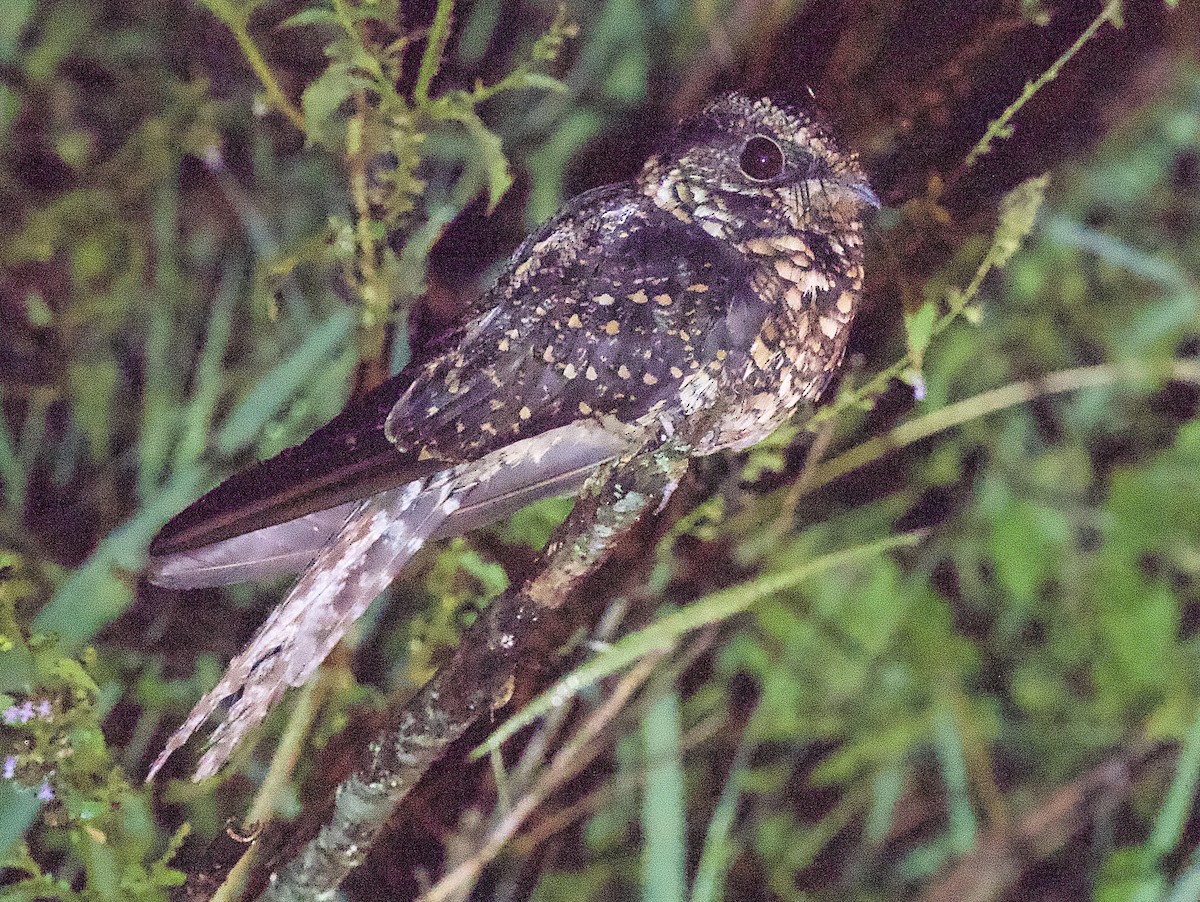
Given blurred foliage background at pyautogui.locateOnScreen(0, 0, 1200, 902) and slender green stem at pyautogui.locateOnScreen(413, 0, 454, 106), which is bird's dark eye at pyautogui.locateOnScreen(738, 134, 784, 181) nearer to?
blurred foliage background at pyautogui.locateOnScreen(0, 0, 1200, 902)

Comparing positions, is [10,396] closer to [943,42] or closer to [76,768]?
[76,768]

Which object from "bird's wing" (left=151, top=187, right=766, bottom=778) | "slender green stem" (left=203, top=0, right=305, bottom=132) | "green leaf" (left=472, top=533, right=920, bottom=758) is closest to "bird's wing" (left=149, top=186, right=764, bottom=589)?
"bird's wing" (left=151, top=187, right=766, bottom=778)

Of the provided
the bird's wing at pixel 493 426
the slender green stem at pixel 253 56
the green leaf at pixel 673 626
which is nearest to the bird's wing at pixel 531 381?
the bird's wing at pixel 493 426

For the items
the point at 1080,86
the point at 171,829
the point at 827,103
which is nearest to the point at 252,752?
the point at 171,829

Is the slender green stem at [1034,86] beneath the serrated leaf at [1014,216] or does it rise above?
above

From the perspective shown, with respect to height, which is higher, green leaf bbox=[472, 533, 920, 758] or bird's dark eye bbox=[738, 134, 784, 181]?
bird's dark eye bbox=[738, 134, 784, 181]

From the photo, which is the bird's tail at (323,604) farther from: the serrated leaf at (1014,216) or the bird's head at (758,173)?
the serrated leaf at (1014,216)
